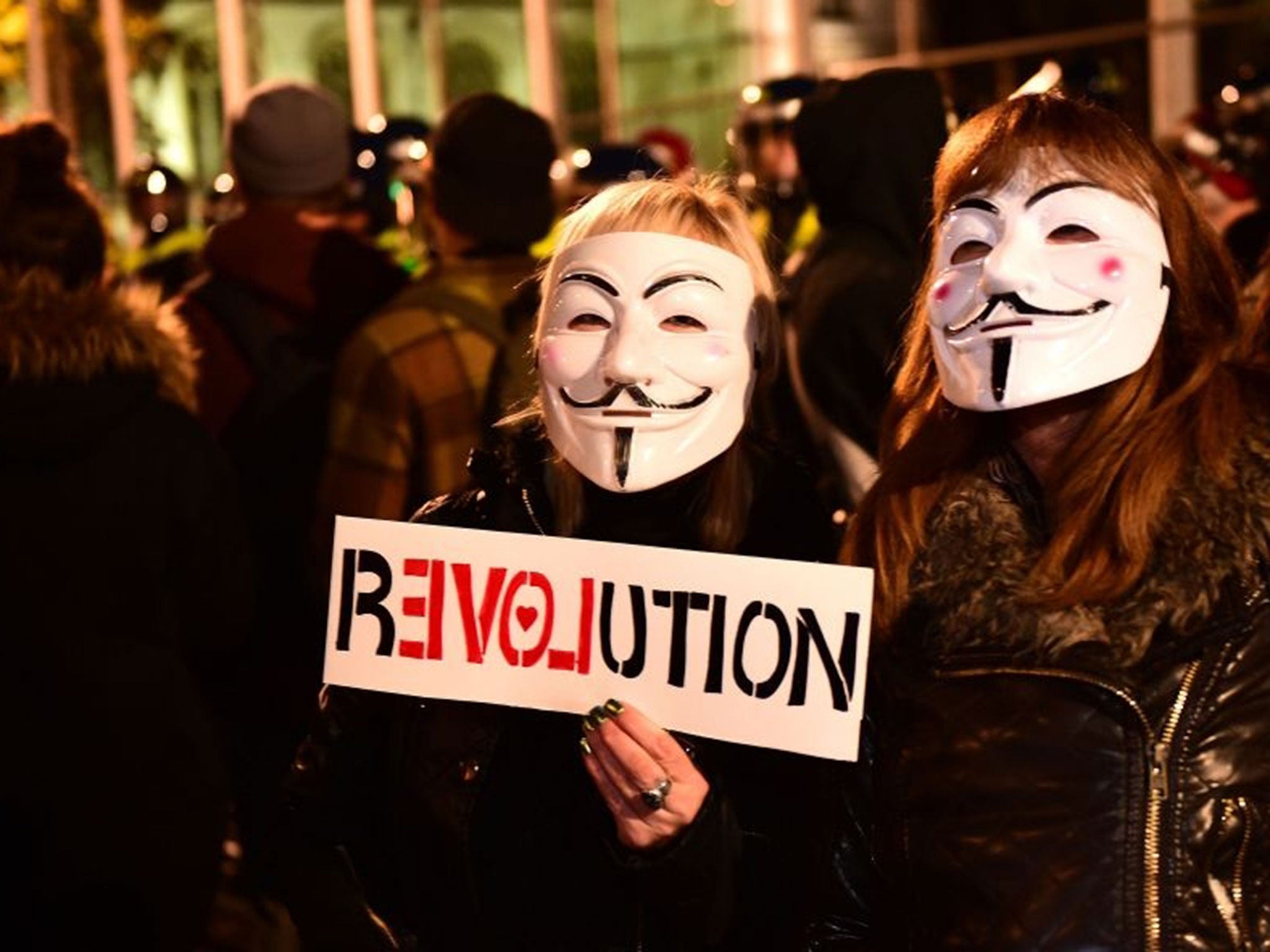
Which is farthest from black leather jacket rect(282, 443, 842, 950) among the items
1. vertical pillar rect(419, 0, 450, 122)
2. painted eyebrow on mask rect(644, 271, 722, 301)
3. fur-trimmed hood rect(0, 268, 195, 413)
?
vertical pillar rect(419, 0, 450, 122)

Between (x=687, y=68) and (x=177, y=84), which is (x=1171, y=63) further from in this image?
(x=177, y=84)

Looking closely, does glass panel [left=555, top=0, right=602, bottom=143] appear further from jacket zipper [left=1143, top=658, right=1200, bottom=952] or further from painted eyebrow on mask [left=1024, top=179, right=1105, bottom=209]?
jacket zipper [left=1143, top=658, right=1200, bottom=952]

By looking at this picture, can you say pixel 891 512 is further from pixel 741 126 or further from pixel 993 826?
pixel 741 126

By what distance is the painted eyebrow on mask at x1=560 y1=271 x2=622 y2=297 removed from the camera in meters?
2.90

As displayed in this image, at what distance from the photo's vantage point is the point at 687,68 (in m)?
17.3

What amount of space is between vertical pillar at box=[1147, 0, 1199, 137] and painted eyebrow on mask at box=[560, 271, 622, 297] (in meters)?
9.01

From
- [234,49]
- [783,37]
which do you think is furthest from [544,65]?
[234,49]

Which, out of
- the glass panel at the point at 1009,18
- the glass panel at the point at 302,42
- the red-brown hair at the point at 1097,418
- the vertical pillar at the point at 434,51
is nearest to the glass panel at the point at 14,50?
the glass panel at the point at 302,42

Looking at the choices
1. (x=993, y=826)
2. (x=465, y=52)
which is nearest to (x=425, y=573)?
(x=993, y=826)

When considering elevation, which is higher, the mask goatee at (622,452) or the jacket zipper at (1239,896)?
the mask goatee at (622,452)

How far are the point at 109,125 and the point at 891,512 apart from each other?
79.7ft

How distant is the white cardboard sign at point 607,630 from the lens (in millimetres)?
2436

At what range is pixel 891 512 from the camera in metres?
2.60

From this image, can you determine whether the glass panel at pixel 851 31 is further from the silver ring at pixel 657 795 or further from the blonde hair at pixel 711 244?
the silver ring at pixel 657 795
